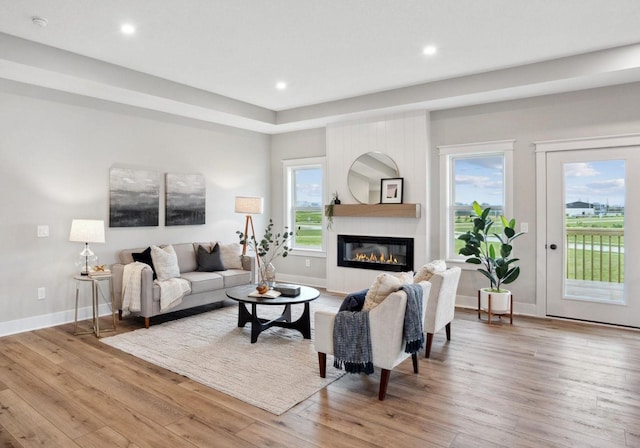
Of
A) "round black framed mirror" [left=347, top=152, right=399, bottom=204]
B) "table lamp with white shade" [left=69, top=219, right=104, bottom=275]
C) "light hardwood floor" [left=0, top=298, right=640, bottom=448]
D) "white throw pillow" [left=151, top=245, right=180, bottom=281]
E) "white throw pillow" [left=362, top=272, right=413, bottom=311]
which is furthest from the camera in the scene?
"round black framed mirror" [left=347, top=152, right=399, bottom=204]

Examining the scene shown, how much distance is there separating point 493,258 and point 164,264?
4.00 m

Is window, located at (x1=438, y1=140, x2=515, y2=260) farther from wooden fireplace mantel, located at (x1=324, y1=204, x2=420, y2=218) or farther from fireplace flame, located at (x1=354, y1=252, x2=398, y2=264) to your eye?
fireplace flame, located at (x1=354, y1=252, x2=398, y2=264)

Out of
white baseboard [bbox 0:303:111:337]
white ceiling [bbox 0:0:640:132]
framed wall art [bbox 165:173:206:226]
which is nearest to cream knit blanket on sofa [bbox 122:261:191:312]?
white baseboard [bbox 0:303:111:337]

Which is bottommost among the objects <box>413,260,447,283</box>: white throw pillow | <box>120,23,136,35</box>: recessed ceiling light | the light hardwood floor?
the light hardwood floor

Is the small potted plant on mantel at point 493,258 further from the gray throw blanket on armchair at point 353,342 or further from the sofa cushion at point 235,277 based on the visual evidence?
the sofa cushion at point 235,277

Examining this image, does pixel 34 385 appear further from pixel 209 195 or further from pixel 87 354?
pixel 209 195

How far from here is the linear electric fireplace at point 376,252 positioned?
5955 mm

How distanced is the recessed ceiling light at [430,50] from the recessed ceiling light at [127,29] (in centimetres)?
277

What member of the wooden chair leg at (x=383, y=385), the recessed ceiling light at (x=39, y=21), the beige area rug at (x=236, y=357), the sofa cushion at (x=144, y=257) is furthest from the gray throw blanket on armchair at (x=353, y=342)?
the recessed ceiling light at (x=39, y=21)

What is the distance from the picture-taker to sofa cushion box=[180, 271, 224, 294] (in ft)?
16.7

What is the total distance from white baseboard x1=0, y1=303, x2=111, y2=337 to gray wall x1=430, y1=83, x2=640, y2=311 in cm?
466

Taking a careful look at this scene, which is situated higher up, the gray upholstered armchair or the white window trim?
the white window trim

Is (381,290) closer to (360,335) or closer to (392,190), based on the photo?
(360,335)

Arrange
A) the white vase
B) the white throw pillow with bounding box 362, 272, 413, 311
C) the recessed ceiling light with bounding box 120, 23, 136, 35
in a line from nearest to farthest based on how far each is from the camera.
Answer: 1. the white throw pillow with bounding box 362, 272, 413, 311
2. the recessed ceiling light with bounding box 120, 23, 136, 35
3. the white vase
